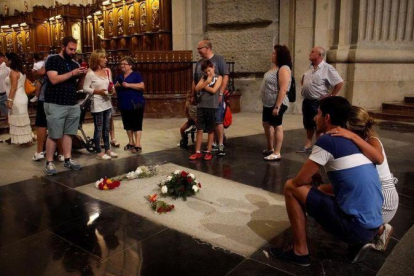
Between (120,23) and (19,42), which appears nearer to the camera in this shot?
(120,23)

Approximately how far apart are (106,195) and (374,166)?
108 inches

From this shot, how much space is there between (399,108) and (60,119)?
28.6 ft

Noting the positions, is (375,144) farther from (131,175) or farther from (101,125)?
(101,125)

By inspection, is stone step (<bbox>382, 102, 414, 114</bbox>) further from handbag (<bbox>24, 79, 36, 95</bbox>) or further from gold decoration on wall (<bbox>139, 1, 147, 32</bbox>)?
handbag (<bbox>24, 79, 36, 95</bbox>)

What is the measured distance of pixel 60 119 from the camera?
15.6 ft

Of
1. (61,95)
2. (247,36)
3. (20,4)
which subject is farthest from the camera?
(20,4)

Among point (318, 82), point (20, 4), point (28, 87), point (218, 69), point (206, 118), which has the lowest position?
point (206, 118)

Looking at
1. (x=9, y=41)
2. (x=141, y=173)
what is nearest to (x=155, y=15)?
(x=141, y=173)

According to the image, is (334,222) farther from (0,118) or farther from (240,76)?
(240,76)

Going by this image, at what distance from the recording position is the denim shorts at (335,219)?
2.43 meters

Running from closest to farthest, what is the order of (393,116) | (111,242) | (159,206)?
(111,242), (159,206), (393,116)

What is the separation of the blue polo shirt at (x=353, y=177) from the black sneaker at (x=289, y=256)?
49 centimetres

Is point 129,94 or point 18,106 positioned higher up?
point 129,94

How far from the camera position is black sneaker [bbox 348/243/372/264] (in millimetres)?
2571
